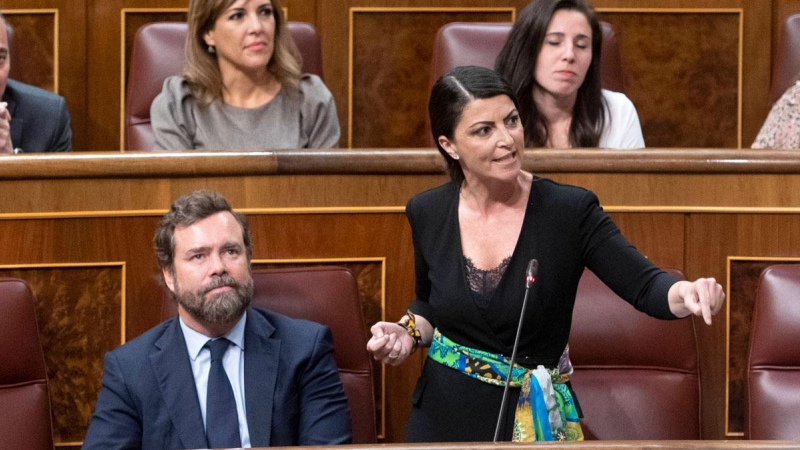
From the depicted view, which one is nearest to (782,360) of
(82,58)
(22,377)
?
(22,377)

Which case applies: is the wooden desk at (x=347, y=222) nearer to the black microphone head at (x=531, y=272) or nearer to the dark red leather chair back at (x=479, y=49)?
the black microphone head at (x=531, y=272)

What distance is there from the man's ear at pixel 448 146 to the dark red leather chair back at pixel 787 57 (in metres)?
0.71

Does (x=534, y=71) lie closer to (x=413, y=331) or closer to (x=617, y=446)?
(x=413, y=331)

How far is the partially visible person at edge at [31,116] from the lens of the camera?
1349mm

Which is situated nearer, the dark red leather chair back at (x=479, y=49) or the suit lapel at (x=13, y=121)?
the suit lapel at (x=13, y=121)

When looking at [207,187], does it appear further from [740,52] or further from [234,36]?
[740,52]

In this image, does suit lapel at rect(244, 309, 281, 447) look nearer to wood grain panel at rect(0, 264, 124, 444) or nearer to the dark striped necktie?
the dark striped necktie

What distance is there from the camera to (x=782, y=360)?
3.38 feet

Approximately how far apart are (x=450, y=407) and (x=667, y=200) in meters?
0.33

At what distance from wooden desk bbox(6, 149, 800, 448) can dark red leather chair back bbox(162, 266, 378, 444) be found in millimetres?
44

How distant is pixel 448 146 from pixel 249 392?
0.86 ft

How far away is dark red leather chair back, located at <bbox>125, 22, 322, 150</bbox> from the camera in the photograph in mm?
1462

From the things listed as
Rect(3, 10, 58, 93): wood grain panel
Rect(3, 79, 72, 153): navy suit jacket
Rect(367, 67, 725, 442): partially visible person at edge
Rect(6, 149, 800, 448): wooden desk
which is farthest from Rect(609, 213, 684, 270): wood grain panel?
Rect(3, 10, 58, 93): wood grain panel

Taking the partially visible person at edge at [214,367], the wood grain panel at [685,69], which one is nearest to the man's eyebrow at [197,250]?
the partially visible person at edge at [214,367]
